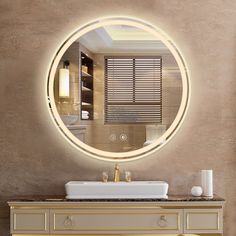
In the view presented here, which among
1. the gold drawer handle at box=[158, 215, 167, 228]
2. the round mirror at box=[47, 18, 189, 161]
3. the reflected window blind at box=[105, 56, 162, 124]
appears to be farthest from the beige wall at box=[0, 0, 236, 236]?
the gold drawer handle at box=[158, 215, 167, 228]

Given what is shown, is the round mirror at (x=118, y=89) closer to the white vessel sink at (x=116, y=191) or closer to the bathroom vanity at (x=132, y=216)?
the white vessel sink at (x=116, y=191)

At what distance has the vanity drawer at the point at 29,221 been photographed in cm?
320

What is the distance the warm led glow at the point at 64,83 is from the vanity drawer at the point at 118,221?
0.83 m

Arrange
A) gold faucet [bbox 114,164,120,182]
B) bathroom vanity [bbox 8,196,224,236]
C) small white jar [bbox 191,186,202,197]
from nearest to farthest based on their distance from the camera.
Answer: bathroom vanity [bbox 8,196,224,236]
small white jar [bbox 191,186,202,197]
gold faucet [bbox 114,164,120,182]

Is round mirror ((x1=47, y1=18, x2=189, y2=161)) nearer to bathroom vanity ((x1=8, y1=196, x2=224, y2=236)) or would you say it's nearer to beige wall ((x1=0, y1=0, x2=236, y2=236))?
beige wall ((x1=0, y1=0, x2=236, y2=236))

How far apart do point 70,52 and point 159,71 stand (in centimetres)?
63

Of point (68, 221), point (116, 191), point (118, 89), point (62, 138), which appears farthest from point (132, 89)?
point (68, 221)

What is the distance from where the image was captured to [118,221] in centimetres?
318

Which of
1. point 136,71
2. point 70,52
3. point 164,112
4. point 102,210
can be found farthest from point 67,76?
point 102,210

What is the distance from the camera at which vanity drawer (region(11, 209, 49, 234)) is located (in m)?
3.20

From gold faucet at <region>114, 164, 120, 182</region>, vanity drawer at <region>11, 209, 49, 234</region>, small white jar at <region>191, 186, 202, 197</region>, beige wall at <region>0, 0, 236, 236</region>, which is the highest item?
beige wall at <region>0, 0, 236, 236</region>

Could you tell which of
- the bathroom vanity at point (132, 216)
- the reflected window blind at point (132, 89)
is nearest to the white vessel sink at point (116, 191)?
the bathroom vanity at point (132, 216)

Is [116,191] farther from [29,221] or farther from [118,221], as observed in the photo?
[29,221]

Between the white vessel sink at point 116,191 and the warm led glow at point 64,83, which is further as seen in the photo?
the warm led glow at point 64,83
